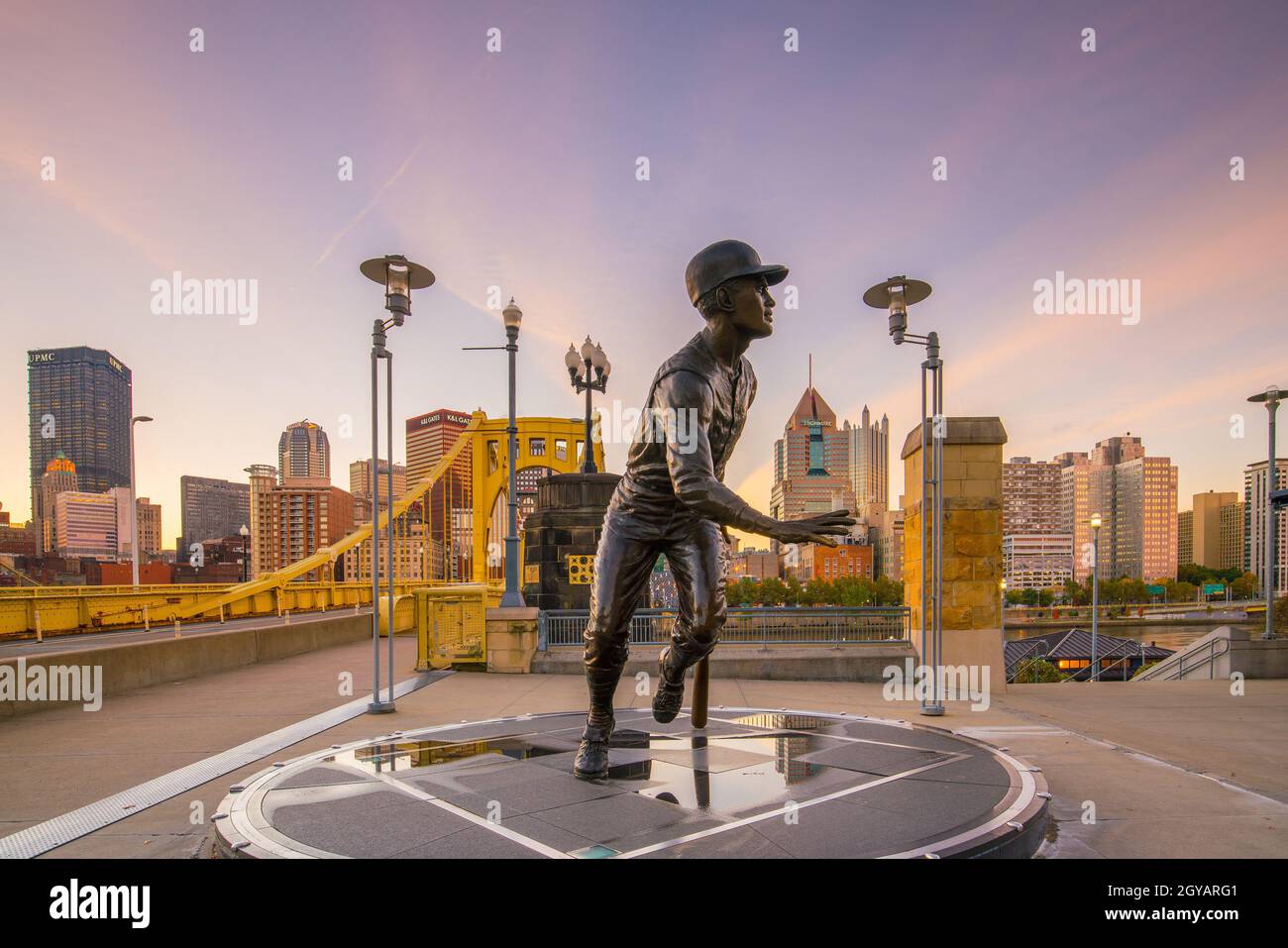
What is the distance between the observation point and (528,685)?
950 centimetres

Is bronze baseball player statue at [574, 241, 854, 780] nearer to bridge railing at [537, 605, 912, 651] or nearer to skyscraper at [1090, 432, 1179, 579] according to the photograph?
bridge railing at [537, 605, 912, 651]

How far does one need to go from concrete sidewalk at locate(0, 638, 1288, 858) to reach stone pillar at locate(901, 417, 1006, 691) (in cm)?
83

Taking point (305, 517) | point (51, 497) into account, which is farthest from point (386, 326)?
point (51, 497)

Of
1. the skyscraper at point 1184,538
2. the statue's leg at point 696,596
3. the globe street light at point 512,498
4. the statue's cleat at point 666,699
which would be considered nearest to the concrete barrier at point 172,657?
the globe street light at point 512,498

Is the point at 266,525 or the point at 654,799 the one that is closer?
the point at 654,799

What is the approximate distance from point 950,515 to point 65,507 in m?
84.0

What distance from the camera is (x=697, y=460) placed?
3461 millimetres

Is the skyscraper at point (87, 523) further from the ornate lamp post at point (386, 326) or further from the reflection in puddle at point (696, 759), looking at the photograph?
the reflection in puddle at point (696, 759)

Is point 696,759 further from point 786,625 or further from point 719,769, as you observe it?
point 786,625

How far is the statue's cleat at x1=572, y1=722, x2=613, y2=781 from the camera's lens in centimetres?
395

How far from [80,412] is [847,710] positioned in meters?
88.9

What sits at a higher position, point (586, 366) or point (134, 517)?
point (586, 366)

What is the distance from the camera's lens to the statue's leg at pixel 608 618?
4078mm
